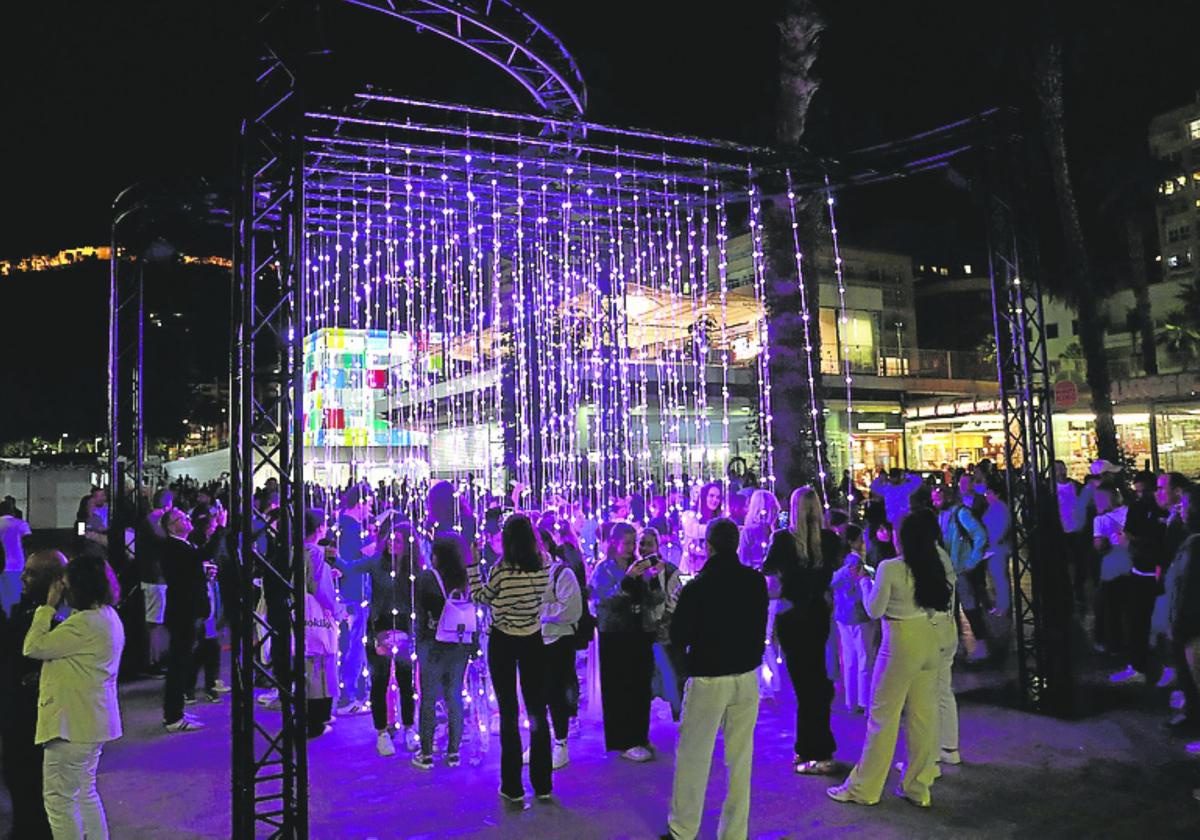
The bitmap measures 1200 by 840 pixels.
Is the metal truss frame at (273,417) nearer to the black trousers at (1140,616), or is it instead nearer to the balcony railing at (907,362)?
the black trousers at (1140,616)

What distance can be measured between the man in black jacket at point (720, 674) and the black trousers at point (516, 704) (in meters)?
1.04

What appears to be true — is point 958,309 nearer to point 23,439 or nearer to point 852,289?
point 852,289

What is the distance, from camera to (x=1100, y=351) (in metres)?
18.9

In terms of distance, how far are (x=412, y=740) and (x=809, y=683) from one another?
2748 mm

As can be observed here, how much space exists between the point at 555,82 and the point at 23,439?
3644cm

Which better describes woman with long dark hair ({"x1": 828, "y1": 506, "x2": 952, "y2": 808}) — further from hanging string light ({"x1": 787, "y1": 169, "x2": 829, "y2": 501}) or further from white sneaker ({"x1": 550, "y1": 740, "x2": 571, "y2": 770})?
hanging string light ({"x1": 787, "y1": 169, "x2": 829, "y2": 501})

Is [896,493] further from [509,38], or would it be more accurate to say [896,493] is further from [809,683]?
[509,38]

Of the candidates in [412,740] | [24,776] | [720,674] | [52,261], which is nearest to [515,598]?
[720,674]

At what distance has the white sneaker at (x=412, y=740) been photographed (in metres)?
5.97

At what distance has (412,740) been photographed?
605 cm

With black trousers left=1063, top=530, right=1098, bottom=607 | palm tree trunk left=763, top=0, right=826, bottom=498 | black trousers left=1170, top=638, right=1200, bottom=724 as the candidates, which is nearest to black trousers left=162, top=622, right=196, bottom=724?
black trousers left=1170, top=638, right=1200, bottom=724

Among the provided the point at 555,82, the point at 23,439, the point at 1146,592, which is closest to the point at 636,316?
the point at 555,82

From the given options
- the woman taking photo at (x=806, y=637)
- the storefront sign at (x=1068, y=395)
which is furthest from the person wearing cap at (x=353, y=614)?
the storefront sign at (x=1068, y=395)

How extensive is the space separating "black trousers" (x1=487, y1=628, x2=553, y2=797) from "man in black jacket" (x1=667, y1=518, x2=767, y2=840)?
1040 millimetres
